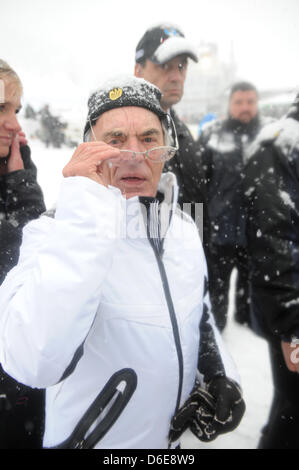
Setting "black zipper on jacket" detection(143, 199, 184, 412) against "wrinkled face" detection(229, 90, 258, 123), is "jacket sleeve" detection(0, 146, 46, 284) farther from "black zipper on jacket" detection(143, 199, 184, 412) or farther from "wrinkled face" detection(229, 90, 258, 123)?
"wrinkled face" detection(229, 90, 258, 123)

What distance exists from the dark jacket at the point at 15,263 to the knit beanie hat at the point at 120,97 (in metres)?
0.42

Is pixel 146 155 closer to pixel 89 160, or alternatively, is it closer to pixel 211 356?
pixel 89 160

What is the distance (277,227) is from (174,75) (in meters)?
1.39

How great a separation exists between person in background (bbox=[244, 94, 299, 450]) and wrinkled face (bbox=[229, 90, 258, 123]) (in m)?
2.17

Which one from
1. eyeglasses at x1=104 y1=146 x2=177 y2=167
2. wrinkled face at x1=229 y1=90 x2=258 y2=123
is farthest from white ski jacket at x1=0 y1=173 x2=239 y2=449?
wrinkled face at x1=229 y1=90 x2=258 y2=123

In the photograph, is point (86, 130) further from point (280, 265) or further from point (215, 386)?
point (215, 386)

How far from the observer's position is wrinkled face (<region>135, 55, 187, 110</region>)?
2094mm

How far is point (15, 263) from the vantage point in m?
1.20

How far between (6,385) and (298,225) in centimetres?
145

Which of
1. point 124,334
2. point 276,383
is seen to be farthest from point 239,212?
point 124,334

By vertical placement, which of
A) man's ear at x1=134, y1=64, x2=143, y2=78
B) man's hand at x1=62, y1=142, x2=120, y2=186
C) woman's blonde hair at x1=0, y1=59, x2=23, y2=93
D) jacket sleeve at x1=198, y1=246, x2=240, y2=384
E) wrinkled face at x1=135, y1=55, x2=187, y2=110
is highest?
man's ear at x1=134, y1=64, x2=143, y2=78

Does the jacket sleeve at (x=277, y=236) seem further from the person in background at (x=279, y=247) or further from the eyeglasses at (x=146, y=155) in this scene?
the eyeglasses at (x=146, y=155)

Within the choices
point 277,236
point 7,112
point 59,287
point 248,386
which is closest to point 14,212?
point 7,112
